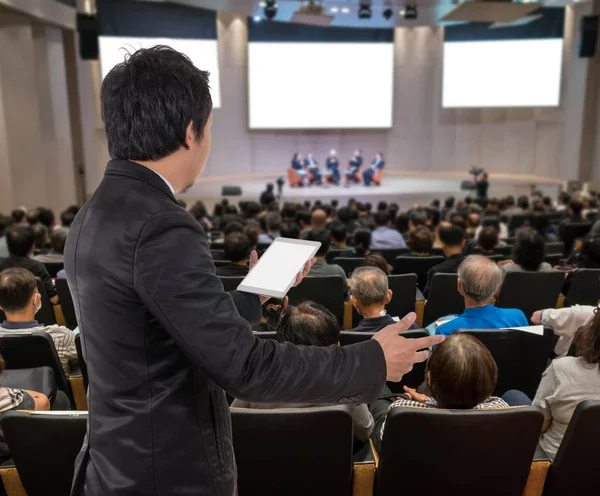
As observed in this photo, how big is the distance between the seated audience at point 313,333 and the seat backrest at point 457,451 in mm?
157

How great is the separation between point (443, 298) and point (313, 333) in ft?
6.86

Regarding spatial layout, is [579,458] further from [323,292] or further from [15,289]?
[15,289]

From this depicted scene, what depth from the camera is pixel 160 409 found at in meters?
0.95

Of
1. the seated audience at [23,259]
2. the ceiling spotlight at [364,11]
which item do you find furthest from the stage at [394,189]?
the seated audience at [23,259]

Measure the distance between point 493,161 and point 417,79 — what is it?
356 cm

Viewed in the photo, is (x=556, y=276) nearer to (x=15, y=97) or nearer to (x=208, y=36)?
(x=15, y=97)

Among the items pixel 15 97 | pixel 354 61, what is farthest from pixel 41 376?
pixel 354 61

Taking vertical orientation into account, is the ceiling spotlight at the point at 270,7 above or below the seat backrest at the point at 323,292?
above

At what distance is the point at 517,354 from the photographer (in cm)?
242

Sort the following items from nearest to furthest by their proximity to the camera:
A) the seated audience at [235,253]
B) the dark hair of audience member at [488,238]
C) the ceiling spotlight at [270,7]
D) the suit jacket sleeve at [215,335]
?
the suit jacket sleeve at [215,335]
the seated audience at [235,253]
the dark hair of audience member at [488,238]
the ceiling spotlight at [270,7]

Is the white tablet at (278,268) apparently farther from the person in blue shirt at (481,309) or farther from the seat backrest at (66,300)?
the seat backrest at (66,300)

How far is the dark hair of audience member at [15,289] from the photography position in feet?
7.92

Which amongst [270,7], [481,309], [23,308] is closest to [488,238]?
[481,309]

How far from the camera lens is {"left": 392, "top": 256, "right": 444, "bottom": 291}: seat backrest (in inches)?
166
